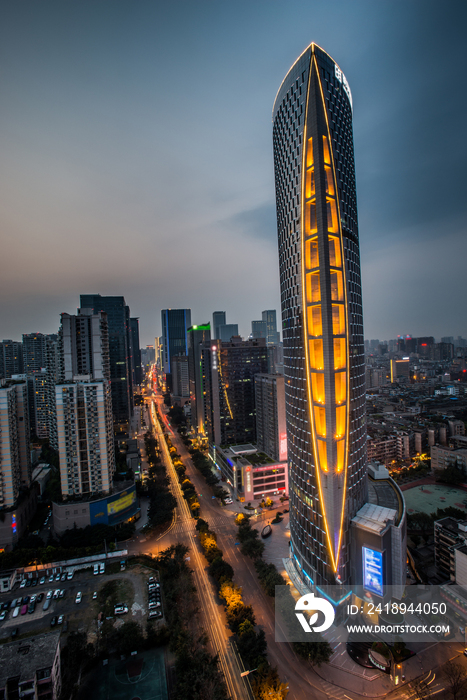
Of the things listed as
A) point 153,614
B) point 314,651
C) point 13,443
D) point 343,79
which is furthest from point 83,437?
point 343,79

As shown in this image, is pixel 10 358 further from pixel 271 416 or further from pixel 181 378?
pixel 271 416

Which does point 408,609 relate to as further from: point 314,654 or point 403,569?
point 314,654

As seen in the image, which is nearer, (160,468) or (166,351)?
(160,468)

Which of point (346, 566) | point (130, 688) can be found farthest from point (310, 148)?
point (130, 688)

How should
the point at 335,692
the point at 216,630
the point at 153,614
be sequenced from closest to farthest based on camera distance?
the point at 335,692, the point at 216,630, the point at 153,614

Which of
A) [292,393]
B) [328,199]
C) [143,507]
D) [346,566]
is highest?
[328,199]

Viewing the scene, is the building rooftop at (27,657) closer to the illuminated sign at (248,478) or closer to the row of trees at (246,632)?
the row of trees at (246,632)

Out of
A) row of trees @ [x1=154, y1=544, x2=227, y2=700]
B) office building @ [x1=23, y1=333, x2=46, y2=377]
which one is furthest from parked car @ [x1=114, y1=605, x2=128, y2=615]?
office building @ [x1=23, y1=333, x2=46, y2=377]

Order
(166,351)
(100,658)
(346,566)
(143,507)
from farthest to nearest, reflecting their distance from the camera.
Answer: (166,351) < (143,507) < (346,566) < (100,658)
